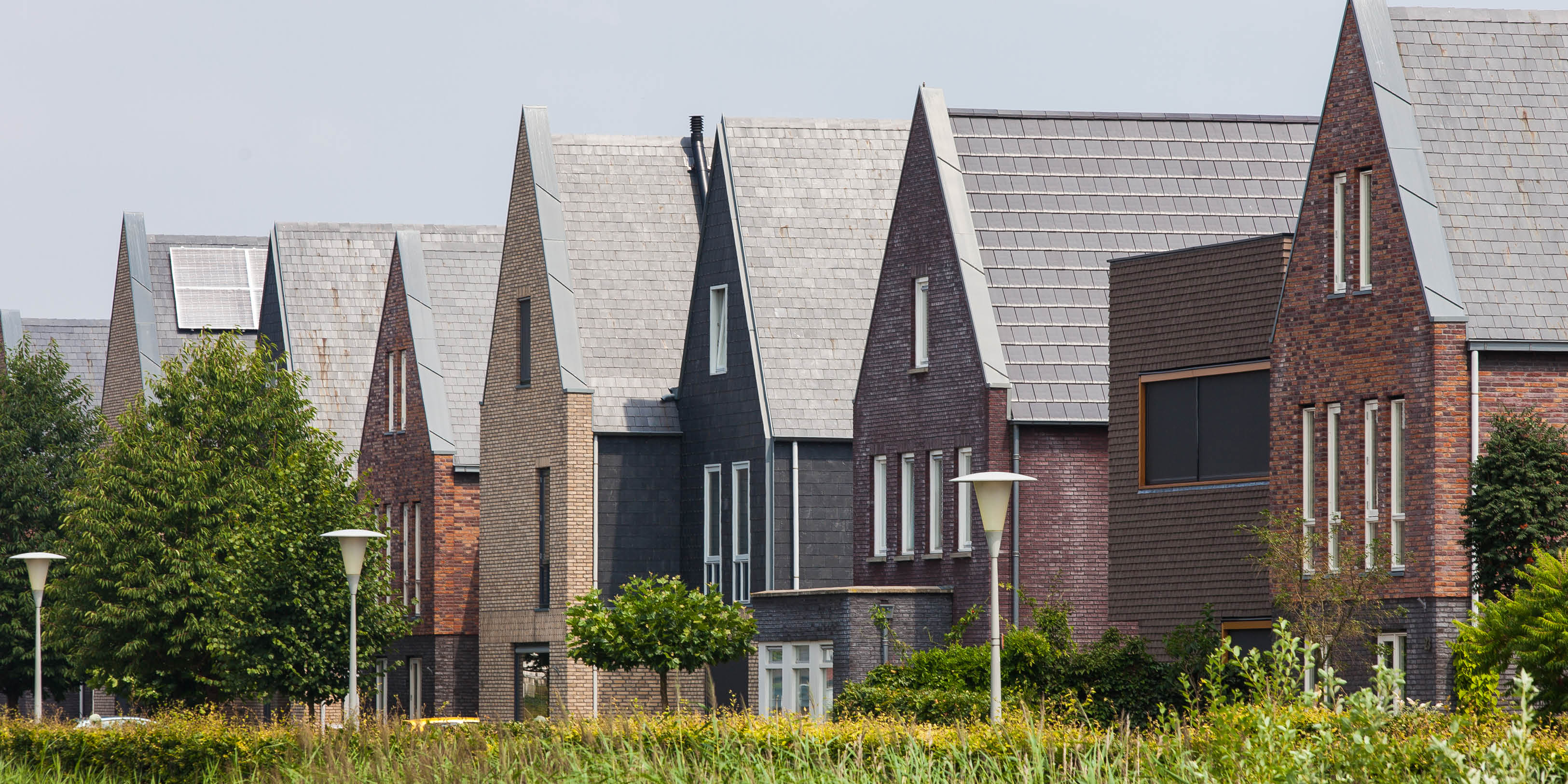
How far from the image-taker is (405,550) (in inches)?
1828

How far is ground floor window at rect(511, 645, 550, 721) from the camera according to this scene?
133ft

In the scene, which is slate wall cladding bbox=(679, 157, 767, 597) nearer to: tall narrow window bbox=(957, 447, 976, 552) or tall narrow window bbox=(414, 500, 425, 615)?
tall narrow window bbox=(957, 447, 976, 552)

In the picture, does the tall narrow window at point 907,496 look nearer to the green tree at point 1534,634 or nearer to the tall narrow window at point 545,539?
the tall narrow window at point 545,539

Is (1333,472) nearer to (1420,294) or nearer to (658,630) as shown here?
(1420,294)

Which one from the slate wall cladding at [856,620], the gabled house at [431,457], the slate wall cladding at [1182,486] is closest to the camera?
the slate wall cladding at [1182,486]

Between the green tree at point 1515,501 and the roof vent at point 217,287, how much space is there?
3937cm

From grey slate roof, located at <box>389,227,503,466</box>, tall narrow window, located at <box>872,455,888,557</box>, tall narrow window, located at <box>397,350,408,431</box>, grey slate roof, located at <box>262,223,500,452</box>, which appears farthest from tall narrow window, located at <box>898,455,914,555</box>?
grey slate roof, located at <box>262,223,500,452</box>

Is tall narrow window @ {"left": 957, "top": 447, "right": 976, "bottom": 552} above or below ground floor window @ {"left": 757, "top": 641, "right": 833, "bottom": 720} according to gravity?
above

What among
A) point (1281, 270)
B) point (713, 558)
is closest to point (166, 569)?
point (713, 558)

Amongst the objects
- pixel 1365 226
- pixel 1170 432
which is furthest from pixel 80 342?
pixel 1365 226

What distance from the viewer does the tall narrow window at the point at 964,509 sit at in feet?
109

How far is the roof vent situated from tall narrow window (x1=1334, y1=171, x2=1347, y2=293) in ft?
120

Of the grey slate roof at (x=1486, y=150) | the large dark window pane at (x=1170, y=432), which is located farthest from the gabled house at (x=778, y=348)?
the grey slate roof at (x=1486, y=150)

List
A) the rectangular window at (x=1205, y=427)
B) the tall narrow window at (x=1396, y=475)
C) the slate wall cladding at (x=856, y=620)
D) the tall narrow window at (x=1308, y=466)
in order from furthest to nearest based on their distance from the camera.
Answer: the slate wall cladding at (x=856, y=620) → the rectangular window at (x=1205, y=427) → the tall narrow window at (x=1308, y=466) → the tall narrow window at (x=1396, y=475)
